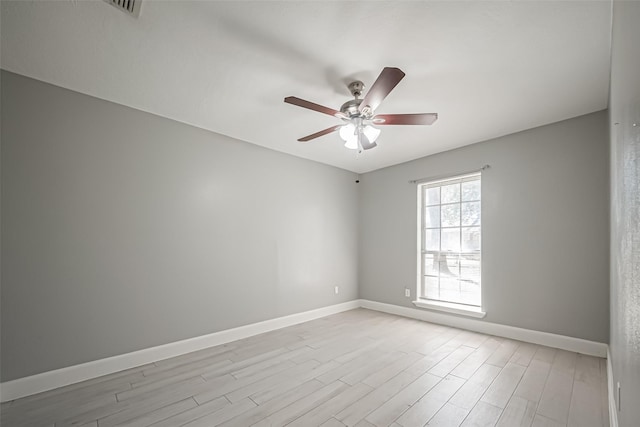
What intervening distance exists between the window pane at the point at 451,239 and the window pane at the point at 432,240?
3.8 inches

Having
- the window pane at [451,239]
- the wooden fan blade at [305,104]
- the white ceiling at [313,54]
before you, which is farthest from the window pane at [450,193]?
the wooden fan blade at [305,104]

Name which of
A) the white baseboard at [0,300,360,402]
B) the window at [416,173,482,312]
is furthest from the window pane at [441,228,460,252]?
the white baseboard at [0,300,360,402]

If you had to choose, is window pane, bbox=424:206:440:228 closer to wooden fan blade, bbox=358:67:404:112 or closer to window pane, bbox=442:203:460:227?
window pane, bbox=442:203:460:227

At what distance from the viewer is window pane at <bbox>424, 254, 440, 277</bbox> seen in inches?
168

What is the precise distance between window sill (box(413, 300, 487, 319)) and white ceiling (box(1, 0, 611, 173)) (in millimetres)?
2498

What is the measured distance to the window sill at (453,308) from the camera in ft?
12.0

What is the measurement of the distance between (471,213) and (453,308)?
4.52ft

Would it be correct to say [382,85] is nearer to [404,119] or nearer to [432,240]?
[404,119]

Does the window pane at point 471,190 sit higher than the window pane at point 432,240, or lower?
higher

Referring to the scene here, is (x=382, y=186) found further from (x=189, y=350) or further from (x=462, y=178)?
(x=189, y=350)

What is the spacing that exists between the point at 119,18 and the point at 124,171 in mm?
1473

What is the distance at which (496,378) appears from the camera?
2436 millimetres

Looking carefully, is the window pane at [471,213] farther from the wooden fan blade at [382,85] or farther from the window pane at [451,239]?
the wooden fan blade at [382,85]

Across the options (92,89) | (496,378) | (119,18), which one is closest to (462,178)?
(496,378)
